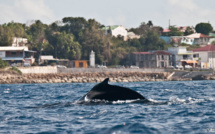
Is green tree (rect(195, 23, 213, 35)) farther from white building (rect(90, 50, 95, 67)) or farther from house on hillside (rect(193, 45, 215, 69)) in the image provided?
white building (rect(90, 50, 95, 67))

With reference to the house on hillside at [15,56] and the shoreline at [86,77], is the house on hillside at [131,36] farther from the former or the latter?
the house on hillside at [15,56]

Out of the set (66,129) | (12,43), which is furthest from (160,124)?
(12,43)

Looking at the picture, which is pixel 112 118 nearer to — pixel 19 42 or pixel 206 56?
pixel 19 42

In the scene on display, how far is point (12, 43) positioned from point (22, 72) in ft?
88.7

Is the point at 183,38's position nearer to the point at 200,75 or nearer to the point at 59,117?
the point at 200,75

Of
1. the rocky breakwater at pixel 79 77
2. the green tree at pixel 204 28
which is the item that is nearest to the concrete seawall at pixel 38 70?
the rocky breakwater at pixel 79 77

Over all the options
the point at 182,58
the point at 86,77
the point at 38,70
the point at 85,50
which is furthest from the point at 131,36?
the point at 38,70

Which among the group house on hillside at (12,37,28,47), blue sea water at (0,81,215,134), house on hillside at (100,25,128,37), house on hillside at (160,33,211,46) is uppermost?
house on hillside at (100,25,128,37)

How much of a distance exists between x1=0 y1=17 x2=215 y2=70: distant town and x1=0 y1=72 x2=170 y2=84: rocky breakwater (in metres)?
8.98

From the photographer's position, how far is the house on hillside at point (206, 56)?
126 meters

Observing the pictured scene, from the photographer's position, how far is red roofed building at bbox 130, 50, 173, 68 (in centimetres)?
12144

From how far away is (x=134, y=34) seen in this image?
171 m

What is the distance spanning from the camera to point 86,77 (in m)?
95.8

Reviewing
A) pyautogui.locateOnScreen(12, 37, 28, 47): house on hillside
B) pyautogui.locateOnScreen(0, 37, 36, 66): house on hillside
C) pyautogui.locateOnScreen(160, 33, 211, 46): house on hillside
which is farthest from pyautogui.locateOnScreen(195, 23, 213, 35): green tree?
pyautogui.locateOnScreen(0, 37, 36, 66): house on hillside
